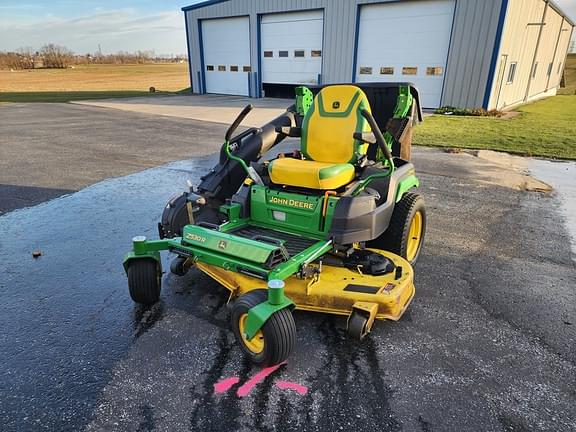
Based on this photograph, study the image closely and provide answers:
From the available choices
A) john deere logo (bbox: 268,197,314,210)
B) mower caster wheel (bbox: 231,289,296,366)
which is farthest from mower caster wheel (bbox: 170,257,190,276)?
mower caster wheel (bbox: 231,289,296,366)

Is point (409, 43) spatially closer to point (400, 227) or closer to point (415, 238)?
point (415, 238)

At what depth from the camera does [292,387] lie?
98.7 inches

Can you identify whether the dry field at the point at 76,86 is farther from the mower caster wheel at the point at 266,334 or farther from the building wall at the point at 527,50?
the mower caster wheel at the point at 266,334

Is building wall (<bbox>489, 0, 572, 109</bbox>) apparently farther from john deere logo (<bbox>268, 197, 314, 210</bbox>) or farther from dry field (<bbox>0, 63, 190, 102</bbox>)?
dry field (<bbox>0, 63, 190, 102</bbox>)

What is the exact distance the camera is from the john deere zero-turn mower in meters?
2.79

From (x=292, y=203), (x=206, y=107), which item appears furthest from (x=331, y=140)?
(x=206, y=107)

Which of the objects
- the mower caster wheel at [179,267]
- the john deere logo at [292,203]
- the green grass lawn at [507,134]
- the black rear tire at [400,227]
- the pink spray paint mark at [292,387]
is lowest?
the pink spray paint mark at [292,387]

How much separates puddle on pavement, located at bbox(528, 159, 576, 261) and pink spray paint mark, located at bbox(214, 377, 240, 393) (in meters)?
3.69

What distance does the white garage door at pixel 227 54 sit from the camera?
21.4m

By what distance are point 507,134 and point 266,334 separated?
11.0 m

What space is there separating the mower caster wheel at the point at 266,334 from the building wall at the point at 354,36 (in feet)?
48.7

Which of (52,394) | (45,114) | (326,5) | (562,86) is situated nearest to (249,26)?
(326,5)

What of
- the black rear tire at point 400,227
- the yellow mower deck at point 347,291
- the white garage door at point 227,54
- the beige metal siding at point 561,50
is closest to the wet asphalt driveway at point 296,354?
the yellow mower deck at point 347,291

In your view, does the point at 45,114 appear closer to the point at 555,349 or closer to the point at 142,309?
the point at 142,309
